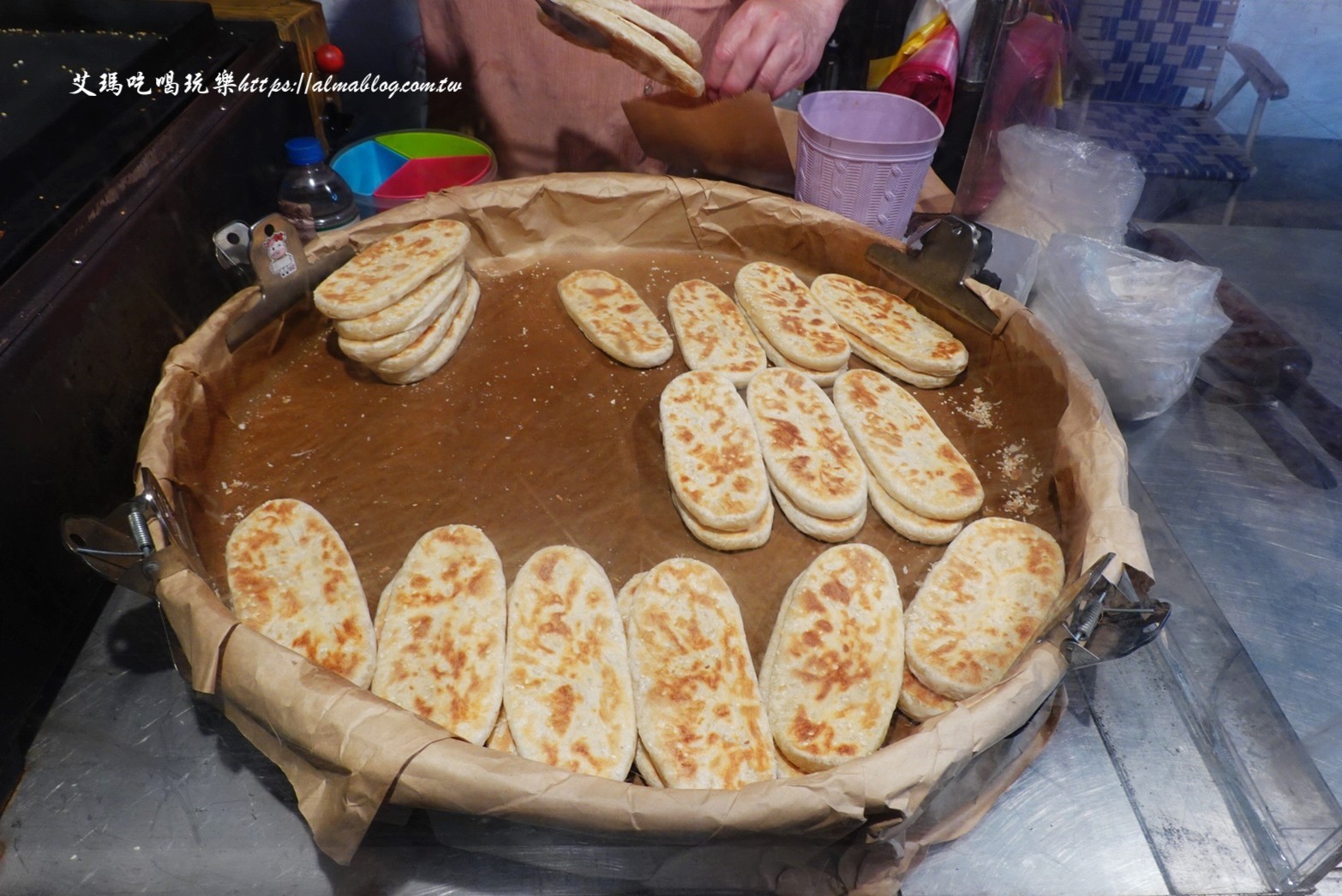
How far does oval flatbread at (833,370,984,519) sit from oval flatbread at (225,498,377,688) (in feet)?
4.21

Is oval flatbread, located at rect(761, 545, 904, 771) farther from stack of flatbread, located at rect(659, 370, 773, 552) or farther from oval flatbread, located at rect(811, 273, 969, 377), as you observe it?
oval flatbread, located at rect(811, 273, 969, 377)

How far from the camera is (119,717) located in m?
1.67

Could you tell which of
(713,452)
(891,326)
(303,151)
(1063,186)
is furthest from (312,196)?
(1063,186)

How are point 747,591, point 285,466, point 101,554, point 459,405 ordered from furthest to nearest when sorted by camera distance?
point 459,405 < point 285,466 < point 747,591 < point 101,554

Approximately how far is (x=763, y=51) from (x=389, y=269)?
139cm

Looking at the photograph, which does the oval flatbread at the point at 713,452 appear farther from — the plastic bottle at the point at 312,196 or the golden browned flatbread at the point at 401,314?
the plastic bottle at the point at 312,196

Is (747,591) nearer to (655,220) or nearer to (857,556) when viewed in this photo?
(857,556)

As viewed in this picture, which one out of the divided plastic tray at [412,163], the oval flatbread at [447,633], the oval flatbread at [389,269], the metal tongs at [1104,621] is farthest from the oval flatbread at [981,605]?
the divided plastic tray at [412,163]

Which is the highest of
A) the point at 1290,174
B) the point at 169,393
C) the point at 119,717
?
the point at 1290,174

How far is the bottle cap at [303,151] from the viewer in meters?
2.45

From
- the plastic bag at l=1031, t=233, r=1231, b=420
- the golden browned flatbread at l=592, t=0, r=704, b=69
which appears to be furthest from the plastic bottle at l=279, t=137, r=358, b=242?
the plastic bag at l=1031, t=233, r=1231, b=420

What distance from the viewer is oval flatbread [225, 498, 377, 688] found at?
4.99 ft

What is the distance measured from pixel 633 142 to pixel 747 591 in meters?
2.21

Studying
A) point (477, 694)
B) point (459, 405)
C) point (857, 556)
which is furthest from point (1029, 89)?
point (477, 694)
